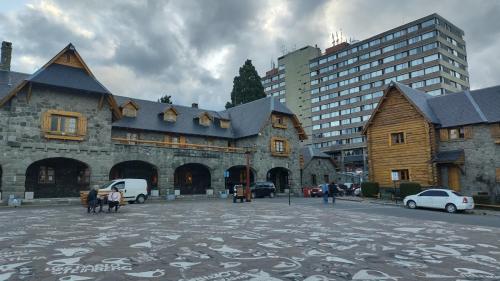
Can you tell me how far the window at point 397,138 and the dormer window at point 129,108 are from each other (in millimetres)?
25124

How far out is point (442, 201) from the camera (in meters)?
22.8

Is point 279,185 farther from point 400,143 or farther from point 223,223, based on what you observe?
point 223,223

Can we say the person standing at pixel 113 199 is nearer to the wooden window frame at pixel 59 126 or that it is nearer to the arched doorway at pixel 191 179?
the wooden window frame at pixel 59 126

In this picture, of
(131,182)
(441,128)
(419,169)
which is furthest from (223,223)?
(441,128)

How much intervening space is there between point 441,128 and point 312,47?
7630cm

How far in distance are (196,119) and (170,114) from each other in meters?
3.44

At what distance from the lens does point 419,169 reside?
103ft

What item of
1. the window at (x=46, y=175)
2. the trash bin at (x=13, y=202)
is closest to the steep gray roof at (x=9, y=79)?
the window at (x=46, y=175)

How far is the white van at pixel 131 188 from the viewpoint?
2609cm

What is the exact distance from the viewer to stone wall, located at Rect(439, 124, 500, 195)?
28117 mm

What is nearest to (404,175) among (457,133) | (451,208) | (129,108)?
(457,133)

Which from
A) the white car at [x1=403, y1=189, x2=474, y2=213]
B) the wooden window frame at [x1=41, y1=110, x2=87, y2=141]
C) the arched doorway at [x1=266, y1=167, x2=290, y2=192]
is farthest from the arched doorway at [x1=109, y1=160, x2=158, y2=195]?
the white car at [x1=403, y1=189, x2=474, y2=213]

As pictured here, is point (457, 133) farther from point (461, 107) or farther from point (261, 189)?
point (261, 189)

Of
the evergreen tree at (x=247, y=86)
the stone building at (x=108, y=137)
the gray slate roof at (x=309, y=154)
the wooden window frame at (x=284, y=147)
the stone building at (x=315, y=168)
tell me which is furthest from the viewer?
the evergreen tree at (x=247, y=86)
